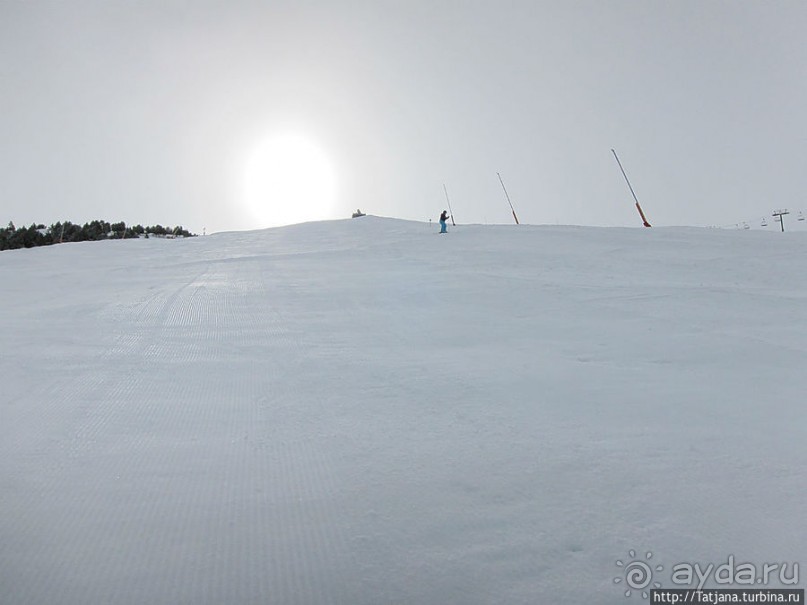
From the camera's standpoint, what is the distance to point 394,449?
356 cm

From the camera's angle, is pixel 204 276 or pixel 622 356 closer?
pixel 622 356

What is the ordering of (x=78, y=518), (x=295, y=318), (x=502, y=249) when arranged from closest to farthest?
(x=78, y=518) < (x=295, y=318) < (x=502, y=249)

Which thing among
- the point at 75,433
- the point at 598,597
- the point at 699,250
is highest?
the point at 699,250

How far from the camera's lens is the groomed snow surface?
2.52 meters

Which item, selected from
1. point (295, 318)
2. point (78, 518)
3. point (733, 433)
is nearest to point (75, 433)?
point (78, 518)

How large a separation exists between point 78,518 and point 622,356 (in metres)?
5.12

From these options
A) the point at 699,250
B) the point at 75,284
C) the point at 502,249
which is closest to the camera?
the point at 75,284

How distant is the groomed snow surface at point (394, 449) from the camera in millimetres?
2523

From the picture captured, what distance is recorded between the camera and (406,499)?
2992 mm

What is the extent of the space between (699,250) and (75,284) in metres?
15.4

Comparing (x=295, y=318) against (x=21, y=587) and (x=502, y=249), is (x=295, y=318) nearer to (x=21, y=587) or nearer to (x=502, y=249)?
(x=21, y=587)

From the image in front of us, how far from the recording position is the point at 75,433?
387 cm

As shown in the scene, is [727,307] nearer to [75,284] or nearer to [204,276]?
[204,276]

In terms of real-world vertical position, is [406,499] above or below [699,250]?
below
